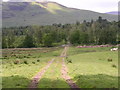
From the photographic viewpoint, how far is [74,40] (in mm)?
141000

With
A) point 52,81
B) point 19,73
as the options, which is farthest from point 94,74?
point 19,73

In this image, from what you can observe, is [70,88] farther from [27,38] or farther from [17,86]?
[27,38]

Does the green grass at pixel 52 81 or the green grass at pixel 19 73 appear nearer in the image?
the green grass at pixel 52 81

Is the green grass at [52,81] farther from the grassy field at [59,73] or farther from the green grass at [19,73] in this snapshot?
the green grass at [19,73]

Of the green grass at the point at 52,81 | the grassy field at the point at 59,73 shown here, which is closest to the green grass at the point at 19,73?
the grassy field at the point at 59,73

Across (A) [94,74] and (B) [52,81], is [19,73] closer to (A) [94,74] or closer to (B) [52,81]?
(B) [52,81]

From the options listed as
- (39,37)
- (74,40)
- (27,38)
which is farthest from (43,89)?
(39,37)

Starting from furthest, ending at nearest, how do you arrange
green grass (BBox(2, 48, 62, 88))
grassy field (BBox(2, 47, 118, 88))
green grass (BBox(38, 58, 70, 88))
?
green grass (BBox(2, 48, 62, 88)), grassy field (BBox(2, 47, 118, 88)), green grass (BBox(38, 58, 70, 88))

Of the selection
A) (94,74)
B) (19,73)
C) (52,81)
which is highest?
(52,81)

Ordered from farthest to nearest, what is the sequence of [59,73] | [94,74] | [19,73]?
[19,73], [59,73], [94,74]

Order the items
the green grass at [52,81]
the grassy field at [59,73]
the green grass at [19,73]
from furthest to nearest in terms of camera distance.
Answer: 1. the green grass at [19,73]
2. the grassy field at [59,73]
3. the green grass at [52,81]

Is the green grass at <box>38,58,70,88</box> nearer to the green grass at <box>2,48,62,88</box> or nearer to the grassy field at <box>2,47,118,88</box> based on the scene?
the grassy field at <box>2,47,118,88</box>

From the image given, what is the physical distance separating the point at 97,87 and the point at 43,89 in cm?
500

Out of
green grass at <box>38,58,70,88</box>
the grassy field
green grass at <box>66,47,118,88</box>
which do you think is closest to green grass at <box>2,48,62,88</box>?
the grassy field
